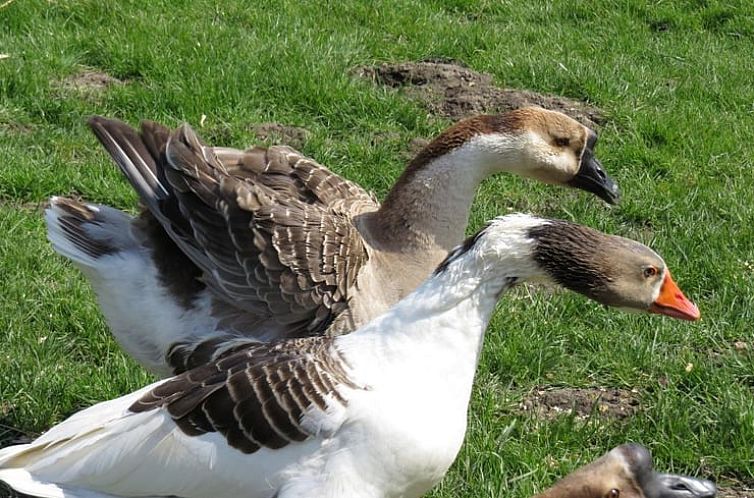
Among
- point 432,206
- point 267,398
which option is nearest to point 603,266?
point 267,398

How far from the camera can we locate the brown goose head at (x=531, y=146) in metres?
4.94

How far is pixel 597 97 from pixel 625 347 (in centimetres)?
315

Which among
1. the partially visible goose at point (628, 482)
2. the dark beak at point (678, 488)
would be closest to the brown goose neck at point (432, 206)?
the partially visible goose at point (628, 482)

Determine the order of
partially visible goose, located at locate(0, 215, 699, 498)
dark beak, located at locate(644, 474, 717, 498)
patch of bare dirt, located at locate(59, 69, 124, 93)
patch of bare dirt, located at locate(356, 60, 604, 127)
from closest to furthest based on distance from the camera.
A: 1. dark beak, located at locate(644, 474, 717, 498)
2. partially visible goose, located at locate(0, 215, 699, 498)
3. patch of bare dirt, located at locate(59, 69, 124, 93)
4. patch of bare dirt, located at locate(356, 60, 604, 127)

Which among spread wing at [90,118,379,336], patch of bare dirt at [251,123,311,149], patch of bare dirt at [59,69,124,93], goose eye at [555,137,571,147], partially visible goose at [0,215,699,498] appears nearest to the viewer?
partially visible goose at [0,215,699,498]

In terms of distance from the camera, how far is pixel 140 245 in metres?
4.94

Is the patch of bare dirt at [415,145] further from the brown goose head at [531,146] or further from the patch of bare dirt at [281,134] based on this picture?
the brown goose head at [531,146]

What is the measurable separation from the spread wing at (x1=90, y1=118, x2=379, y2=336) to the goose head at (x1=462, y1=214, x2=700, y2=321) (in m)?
1.09

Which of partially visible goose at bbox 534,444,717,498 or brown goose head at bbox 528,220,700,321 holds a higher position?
brown goose head at bbox 528,220,700,321

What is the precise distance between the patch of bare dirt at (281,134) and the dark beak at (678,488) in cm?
407

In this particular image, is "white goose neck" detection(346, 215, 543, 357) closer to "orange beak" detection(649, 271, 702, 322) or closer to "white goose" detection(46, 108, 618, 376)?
"orange beak" detection(649, 271, 702, 322)

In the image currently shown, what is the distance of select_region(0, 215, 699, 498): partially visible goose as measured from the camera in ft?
11.6

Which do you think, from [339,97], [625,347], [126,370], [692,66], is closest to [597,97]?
[692,66]

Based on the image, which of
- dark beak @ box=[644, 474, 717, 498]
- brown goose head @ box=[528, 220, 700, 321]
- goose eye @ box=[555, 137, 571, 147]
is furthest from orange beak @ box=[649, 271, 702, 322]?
goose eye @ box=[555, 137, 571, 147]
